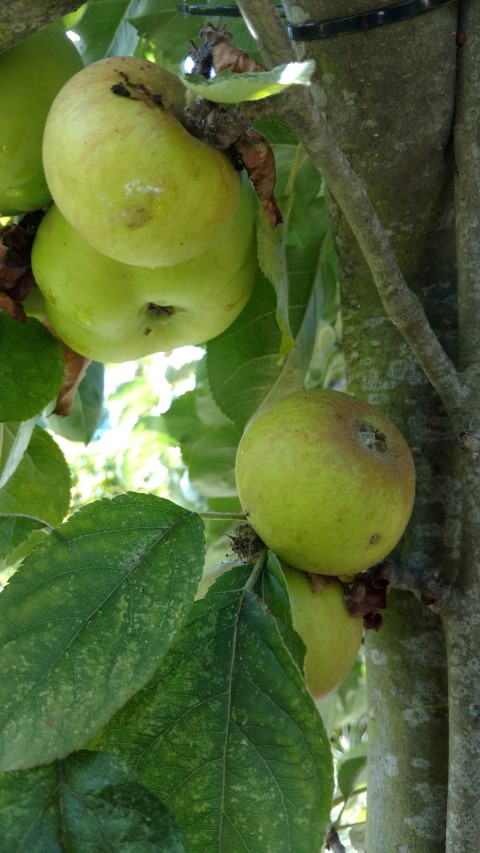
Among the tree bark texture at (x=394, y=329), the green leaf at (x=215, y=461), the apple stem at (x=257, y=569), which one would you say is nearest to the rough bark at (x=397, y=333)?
the tree bark texture at (x=394, y=329)

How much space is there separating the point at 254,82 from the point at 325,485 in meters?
0.47

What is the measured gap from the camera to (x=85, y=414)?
171 cm

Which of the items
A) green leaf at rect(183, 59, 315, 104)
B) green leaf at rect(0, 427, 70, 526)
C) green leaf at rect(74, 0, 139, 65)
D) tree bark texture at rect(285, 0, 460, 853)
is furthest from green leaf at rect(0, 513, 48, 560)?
green leaf at rect(74, 0, 139, 65)

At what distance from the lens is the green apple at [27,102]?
1018 millimetres

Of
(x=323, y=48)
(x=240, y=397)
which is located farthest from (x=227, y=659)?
(x=323, y=48)

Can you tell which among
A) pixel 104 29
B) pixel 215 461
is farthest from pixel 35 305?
pixel 215 461

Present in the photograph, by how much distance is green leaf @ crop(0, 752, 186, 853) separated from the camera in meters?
0.82

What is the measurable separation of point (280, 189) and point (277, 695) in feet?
3.07

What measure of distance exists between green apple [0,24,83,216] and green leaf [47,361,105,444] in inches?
26.2

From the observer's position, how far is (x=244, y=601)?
1.00m

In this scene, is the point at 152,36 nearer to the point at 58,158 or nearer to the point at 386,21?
the point at 386,21

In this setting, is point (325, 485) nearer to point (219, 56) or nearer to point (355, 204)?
point (355, 204)

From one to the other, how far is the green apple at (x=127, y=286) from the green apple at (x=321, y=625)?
38 cm

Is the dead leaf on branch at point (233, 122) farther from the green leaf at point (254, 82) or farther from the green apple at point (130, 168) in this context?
the green leaf at point (254, 82)
